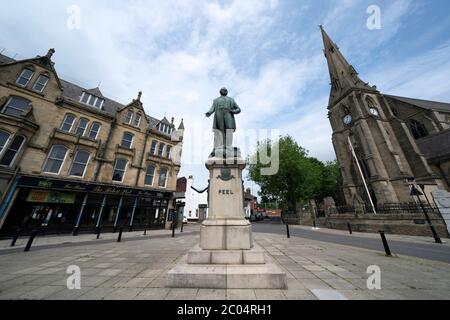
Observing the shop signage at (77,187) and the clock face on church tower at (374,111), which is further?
the clock face on church tower at (374,111)

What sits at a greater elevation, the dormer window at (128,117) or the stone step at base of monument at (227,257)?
the dormer window at (128,117)

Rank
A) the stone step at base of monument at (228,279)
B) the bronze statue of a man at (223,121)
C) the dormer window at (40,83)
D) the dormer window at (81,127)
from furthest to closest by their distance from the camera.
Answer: the dormer window at (81,127) → the dormer window at (40,83) → the bronze statue of a man at (223,121) → the stone step at base of monument at (228,279)

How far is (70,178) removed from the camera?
1423 centimetres

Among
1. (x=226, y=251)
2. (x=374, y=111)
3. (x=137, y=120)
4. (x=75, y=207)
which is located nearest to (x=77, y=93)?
(x=137, y=120)

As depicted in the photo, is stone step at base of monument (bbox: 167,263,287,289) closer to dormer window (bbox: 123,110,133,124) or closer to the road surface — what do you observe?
the road surface

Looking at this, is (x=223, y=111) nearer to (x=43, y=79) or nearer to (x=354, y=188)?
(x=43, y=79)

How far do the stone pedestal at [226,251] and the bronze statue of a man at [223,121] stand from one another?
846 millimetres

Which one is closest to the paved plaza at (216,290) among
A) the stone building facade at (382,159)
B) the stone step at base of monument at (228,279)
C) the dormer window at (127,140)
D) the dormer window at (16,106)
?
the stone step at base of monument at (228,279)

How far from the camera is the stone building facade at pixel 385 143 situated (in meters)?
20.3

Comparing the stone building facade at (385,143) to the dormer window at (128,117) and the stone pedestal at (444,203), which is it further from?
the dormer window at (128,117)

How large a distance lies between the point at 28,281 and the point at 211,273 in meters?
4.46

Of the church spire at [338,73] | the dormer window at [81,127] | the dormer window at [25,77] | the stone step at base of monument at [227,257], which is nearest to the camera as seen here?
Result: the stone step at base of monument at [227,257]

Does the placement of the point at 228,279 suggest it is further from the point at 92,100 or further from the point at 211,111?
the point at 92,100

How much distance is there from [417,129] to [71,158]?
149ft
